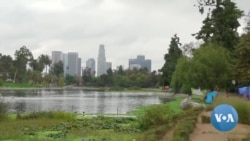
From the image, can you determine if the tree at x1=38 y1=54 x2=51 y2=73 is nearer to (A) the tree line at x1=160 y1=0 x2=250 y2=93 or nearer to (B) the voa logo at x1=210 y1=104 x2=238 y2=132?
(A) the tree line at x1=160 y1=0 x2=250 y2=93

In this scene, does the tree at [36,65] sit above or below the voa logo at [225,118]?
above

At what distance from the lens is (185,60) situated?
55.0m

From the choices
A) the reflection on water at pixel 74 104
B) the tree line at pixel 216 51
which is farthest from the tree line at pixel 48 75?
the tree line at pixel 216 51

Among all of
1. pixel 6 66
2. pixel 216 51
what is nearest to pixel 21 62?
pixel 6 66

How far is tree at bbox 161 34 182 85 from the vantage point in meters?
96.2

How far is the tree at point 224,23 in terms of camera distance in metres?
49.7

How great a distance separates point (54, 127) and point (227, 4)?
1339 inches

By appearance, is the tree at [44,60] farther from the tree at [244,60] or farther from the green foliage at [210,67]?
the tree at [244,60]

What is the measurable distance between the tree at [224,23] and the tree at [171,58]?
146ft

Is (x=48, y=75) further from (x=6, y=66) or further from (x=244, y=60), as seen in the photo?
(x=244, y=60)

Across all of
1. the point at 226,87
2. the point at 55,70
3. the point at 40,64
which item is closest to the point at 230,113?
the point at 226,87

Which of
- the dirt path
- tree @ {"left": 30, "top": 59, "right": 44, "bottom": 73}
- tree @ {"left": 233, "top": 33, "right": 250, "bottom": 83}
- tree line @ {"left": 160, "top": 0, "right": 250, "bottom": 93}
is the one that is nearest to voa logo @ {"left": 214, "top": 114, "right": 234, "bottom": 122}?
the dirt path

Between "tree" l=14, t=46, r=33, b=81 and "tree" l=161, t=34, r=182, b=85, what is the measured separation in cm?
5271

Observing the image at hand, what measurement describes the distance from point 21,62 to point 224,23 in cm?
9432
